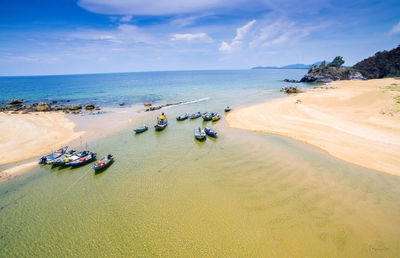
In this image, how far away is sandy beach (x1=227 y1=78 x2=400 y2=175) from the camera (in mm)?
23984

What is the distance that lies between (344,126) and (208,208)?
34.2 meters

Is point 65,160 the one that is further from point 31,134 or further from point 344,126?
point 344,126

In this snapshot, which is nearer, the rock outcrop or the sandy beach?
the sandy beach

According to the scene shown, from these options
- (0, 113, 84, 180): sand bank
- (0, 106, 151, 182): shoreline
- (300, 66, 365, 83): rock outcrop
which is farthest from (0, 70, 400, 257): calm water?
(300, 66, 365, 83): rock outcrop

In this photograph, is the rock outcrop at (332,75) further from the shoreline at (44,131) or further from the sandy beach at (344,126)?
the shoreline at (44,131)

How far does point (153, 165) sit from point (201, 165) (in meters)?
7.30

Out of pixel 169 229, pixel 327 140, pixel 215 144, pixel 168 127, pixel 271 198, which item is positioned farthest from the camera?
pixel 168 127

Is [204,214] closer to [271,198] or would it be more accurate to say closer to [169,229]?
[169,229]

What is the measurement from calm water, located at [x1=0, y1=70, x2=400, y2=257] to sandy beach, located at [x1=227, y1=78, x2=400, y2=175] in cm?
337

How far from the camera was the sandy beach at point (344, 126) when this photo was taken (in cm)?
2398

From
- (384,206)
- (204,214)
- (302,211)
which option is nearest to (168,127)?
(204,214)

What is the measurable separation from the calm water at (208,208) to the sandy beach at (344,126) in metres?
3.37

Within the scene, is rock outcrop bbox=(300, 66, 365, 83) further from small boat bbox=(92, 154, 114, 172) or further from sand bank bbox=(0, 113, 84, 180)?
sand bank bbox=(0, 113, 84, 180)

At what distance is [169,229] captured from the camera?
1516 cm
